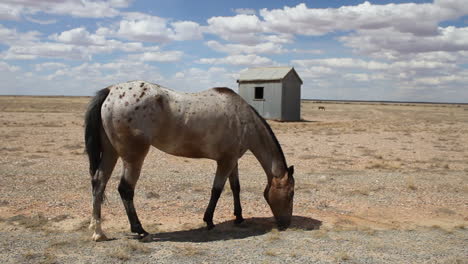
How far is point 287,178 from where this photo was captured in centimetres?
683

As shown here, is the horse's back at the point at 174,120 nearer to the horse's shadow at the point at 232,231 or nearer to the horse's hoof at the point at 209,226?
the horse's hoof at the point at 209,226

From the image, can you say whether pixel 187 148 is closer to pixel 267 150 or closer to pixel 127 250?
pixel 267 150

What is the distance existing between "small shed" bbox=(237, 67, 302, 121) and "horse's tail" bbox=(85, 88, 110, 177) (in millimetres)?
25147

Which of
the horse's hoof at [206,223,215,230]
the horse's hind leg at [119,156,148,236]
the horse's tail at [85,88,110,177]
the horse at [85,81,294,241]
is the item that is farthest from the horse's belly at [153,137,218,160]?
the horse's hoof at [206,223,215,230]

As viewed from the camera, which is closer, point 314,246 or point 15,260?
point 15,260

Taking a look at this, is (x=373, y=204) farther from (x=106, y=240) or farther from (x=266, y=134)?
(x=106, y=240)

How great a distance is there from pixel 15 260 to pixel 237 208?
3539 mm

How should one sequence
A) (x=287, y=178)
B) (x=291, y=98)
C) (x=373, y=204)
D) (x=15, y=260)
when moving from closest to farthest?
(x=15, y=260) → (x=287, y=178) → (x=373, y=204) → (x=291, y=98)

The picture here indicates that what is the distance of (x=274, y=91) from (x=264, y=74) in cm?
221

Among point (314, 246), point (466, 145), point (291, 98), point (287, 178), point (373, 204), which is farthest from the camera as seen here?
point (291, 98)

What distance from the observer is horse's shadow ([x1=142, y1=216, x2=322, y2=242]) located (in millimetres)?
6191

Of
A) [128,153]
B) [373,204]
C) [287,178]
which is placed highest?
[128,153]

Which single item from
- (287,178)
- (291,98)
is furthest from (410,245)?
(291,98)

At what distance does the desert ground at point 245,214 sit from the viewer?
5.44m
